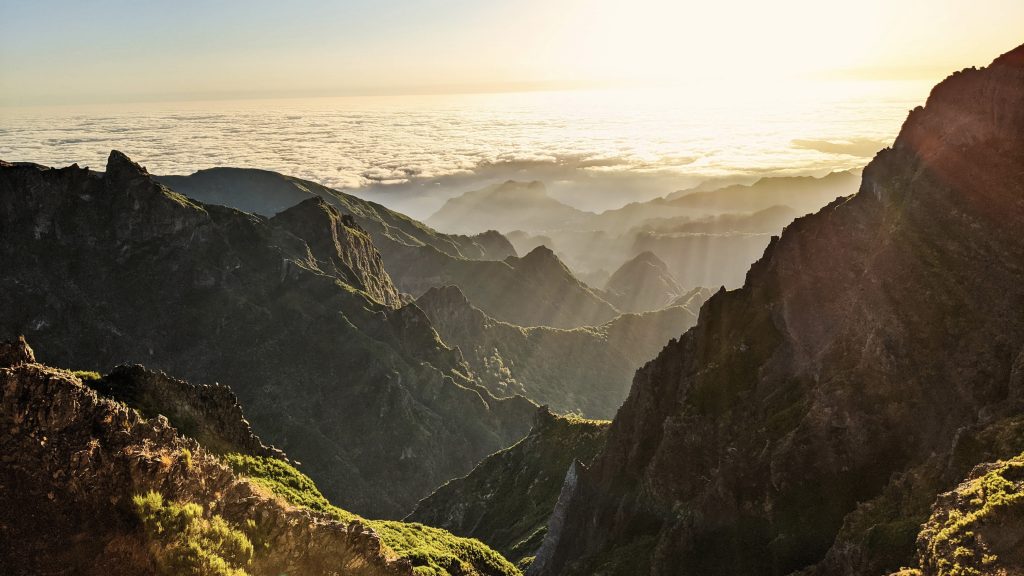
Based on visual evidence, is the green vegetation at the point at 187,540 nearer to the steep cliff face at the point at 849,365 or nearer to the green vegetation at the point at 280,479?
the green vegetation at the point at 280,479

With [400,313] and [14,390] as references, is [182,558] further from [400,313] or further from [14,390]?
[400,313]

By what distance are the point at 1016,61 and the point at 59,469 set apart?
66047 millimetres

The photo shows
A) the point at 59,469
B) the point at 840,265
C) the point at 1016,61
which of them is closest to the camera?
the point at 59,469

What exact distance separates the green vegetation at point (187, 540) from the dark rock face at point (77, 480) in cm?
38

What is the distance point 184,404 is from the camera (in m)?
42.3

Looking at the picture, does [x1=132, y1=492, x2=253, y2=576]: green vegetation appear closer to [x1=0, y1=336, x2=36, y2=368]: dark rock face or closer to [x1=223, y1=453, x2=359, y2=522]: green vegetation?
[x1=0, y1=336, x2=36, y2=368]: dark rock face

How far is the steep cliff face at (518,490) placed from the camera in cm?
8956

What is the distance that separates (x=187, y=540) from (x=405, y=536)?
39.8 m

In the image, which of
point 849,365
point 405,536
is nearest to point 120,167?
point 405,536

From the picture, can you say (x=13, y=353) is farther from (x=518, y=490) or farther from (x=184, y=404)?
(x=518, y=490)

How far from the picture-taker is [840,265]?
53.1m

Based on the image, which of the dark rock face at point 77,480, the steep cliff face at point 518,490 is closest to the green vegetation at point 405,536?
the steep cliff face at point 518,490

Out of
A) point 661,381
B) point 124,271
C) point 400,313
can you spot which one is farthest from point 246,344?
point 661,381

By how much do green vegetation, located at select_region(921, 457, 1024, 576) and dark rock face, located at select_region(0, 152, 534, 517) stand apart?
12719 centimetres
